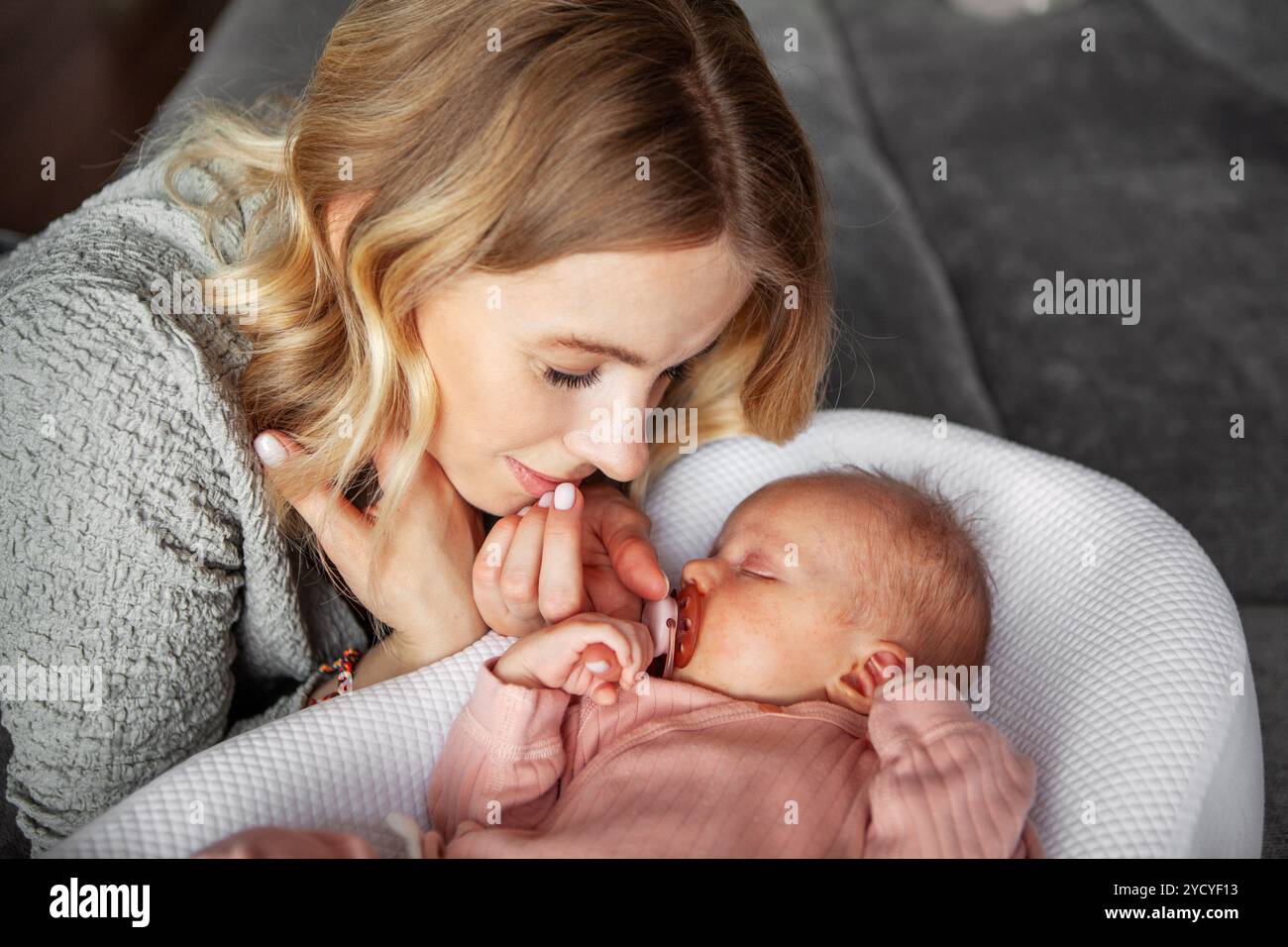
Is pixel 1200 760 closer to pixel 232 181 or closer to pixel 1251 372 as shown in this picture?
pixel 232 181

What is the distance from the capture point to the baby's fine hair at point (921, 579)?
139 cm

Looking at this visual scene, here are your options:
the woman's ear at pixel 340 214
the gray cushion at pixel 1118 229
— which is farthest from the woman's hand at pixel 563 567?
the gray cushion at pixel 1118 229

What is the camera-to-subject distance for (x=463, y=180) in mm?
1166

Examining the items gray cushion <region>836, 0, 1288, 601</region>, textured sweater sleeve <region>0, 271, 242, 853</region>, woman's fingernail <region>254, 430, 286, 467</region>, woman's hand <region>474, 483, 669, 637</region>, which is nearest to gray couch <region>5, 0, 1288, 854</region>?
gray cushion <region>836, 0, 1288, 601</region>

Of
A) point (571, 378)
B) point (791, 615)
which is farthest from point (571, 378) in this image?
point (791, 615)

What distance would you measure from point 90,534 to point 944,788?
933 mm

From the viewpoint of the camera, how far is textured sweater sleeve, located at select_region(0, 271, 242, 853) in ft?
3.88

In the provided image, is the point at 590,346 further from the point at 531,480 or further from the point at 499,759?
the point at 499,759

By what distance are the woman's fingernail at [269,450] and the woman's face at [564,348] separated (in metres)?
0.18

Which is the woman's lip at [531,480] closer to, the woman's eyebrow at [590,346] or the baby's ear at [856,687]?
the woman's eyebrow at [590,346]

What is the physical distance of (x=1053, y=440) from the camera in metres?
2.39

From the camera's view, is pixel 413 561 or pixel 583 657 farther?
pixel 413 561
